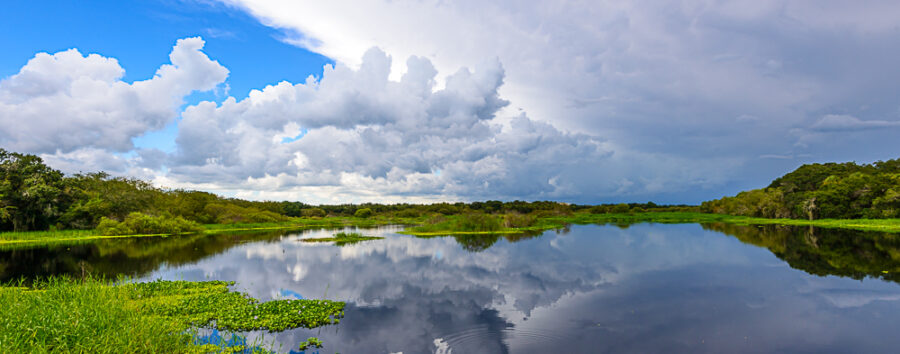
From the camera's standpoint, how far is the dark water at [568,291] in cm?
1045

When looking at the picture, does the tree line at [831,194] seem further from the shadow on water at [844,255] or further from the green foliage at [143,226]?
the green foliage at [143,226]

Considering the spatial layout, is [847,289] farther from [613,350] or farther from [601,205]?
[601,205]

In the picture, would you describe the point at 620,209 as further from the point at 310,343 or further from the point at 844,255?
the point at 310,343

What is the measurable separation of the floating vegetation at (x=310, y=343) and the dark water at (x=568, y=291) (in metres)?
0.28

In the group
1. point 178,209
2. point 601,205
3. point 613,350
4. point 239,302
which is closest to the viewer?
point 613,350

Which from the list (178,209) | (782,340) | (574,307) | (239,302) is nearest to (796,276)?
(782,340)

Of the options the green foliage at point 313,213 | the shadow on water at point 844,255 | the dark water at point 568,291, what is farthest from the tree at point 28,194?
the shadow on water at point 844,255

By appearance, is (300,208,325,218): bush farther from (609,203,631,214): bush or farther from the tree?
(609,203,631,214): bush

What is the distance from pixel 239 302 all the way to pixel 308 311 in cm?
308

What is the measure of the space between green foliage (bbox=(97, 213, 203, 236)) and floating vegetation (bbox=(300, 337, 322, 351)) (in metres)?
51.3

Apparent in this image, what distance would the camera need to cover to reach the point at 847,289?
15.9m

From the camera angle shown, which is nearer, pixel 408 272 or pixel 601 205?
pixel 408 272

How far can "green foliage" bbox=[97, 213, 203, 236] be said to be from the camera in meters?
47.1

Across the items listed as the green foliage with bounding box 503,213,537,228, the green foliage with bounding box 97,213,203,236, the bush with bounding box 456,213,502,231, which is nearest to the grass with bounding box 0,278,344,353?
the bush with bounding box 456,213,502,231
